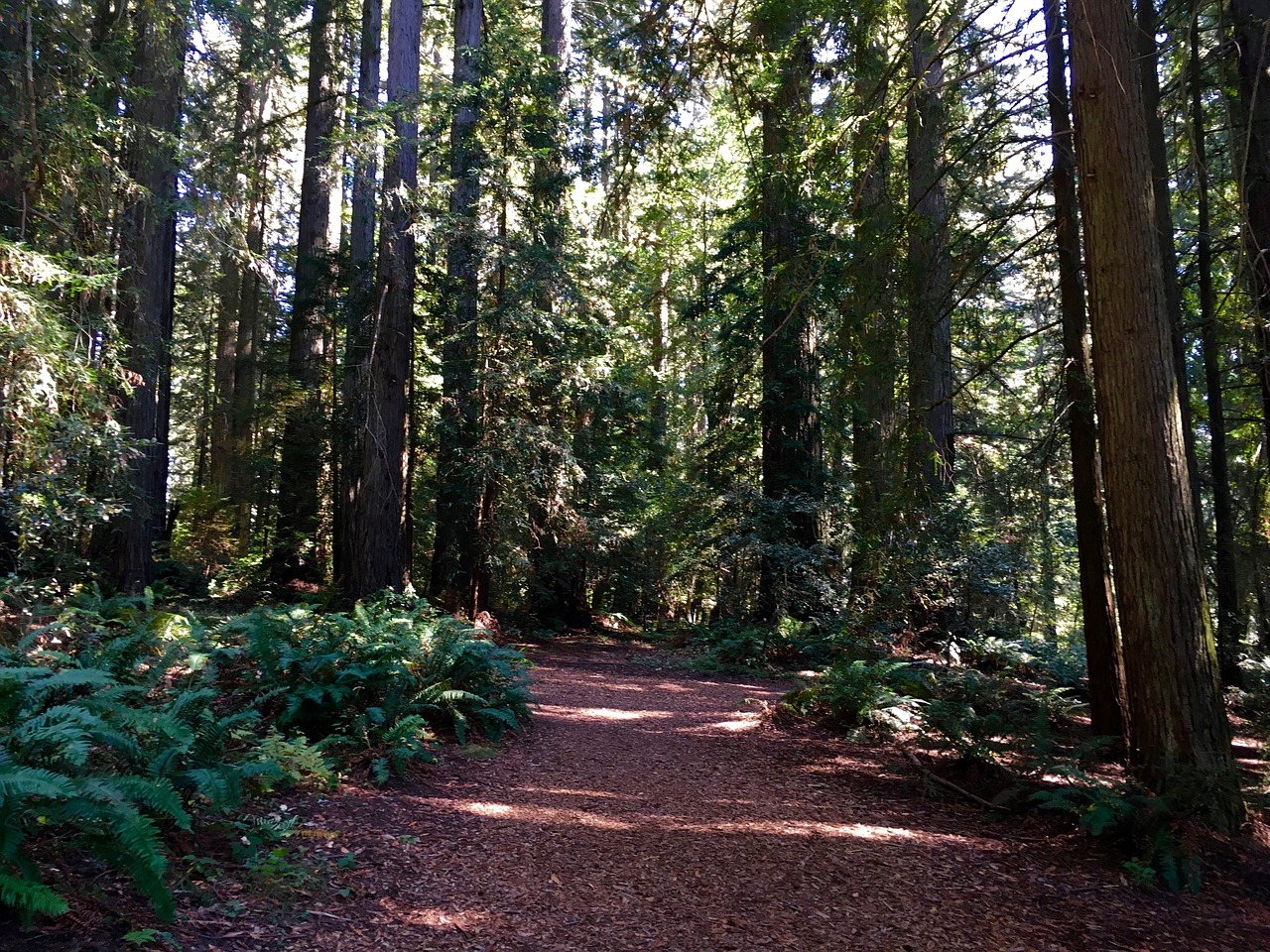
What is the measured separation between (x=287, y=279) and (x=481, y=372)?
10.7 m

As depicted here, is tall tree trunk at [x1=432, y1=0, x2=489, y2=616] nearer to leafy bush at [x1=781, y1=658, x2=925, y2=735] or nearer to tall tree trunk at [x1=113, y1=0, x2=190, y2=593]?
tall tree trunk at [x1=113, y1=0, x2=190, y2=593]

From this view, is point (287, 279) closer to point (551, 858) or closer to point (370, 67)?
point (370, 67)

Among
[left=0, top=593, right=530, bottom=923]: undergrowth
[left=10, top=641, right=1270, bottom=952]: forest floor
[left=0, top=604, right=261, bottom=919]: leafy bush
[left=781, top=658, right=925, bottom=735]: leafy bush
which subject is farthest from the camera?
[left=781, top=658, right=925, bottom=735]: leafy bush

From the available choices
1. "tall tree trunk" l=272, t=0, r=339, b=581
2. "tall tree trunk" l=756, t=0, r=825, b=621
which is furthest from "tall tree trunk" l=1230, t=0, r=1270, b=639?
"tall tree trunk" l=272, t=0, r=339, b=581

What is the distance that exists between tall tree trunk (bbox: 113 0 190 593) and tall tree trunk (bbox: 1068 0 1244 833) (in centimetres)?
959

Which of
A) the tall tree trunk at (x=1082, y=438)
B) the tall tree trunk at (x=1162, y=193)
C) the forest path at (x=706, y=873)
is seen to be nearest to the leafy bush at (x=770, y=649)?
the forest path at (x=706, y=873)

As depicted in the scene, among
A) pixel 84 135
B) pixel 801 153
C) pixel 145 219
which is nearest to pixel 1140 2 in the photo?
pixel 801 153

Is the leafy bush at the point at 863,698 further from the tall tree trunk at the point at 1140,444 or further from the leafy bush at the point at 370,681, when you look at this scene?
the leafy bush at the point at 370,681

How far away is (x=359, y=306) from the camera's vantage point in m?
12.1

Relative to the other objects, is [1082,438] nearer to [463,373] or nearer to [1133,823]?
[1133,823]

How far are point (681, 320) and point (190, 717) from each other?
13.2m

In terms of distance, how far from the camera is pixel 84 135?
8.35 m

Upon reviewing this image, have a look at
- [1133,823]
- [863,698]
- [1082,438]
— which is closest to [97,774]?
[1133,823]

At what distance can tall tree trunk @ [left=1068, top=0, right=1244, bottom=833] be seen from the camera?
16.2 ft
